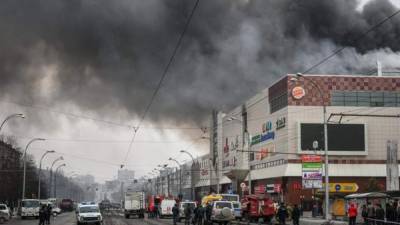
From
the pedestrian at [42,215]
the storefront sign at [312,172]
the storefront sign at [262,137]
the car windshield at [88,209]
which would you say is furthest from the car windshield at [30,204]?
the storefront sign at [262,137]

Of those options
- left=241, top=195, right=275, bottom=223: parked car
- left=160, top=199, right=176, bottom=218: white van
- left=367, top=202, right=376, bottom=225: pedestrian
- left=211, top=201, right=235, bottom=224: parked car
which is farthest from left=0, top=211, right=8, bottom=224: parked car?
left=367, top=202, right=376, bottom=225: pedestrian

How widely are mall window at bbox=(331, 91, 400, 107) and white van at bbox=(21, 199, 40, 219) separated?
143 ft

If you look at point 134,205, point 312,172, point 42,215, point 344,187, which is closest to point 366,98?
point 344,187

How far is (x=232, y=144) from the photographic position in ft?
417

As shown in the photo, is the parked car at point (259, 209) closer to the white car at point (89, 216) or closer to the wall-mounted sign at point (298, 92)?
the white car at point (89, 216)

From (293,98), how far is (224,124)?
41839mm

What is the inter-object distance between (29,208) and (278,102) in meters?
41.5

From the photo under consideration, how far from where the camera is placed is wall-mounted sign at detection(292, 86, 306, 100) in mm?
93750

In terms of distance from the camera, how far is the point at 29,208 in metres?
74.3

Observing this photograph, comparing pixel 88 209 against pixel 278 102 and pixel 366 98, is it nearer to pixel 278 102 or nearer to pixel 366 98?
pixel 278 102

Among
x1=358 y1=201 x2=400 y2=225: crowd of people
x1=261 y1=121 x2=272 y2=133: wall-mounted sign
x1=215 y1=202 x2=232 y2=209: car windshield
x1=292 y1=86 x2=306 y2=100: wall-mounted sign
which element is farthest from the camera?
x1=261 y1=121 x2=272 y2=133: wall-mounted sign

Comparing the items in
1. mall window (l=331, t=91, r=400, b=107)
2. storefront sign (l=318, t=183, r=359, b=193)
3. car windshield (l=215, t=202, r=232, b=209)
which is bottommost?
car windshield (l=215, t=202, r=232, b=209)

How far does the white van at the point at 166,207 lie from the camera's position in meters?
76.8

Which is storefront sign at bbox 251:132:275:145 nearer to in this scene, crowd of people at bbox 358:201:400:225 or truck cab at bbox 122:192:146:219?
truck cab at bbox 122:192:146:219
